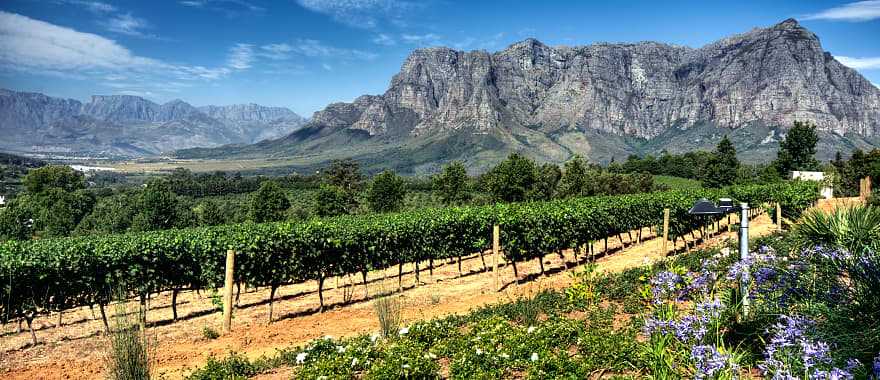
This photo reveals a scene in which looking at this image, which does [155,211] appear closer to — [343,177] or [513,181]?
[343,177]

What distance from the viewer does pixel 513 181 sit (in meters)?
66.8

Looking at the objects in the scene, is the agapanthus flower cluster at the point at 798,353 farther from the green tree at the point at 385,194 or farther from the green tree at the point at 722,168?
the green tree at the point at 722,168

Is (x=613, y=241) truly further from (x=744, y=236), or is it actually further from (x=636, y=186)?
(x=636, y=186)

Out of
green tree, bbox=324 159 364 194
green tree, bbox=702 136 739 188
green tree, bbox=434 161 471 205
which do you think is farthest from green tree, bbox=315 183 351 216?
green tree, bbox=702 136 739 188

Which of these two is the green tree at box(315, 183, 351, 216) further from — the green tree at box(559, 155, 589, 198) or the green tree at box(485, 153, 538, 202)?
the green tree at box(559, 155, 589, 198)

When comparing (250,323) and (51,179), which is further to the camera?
(51,179)

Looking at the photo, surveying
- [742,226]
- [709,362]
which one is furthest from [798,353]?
[742,226]

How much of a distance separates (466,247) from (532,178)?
171 ft

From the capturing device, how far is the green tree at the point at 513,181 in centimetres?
6656

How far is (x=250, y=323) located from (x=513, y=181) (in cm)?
5615

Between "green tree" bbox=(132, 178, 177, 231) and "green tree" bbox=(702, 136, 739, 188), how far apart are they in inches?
3029

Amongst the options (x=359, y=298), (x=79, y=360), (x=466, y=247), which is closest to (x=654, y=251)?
(x=466, y=247)

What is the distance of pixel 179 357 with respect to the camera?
31.6 ft

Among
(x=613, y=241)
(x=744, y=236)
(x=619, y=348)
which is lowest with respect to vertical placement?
(x=613, y=241)
